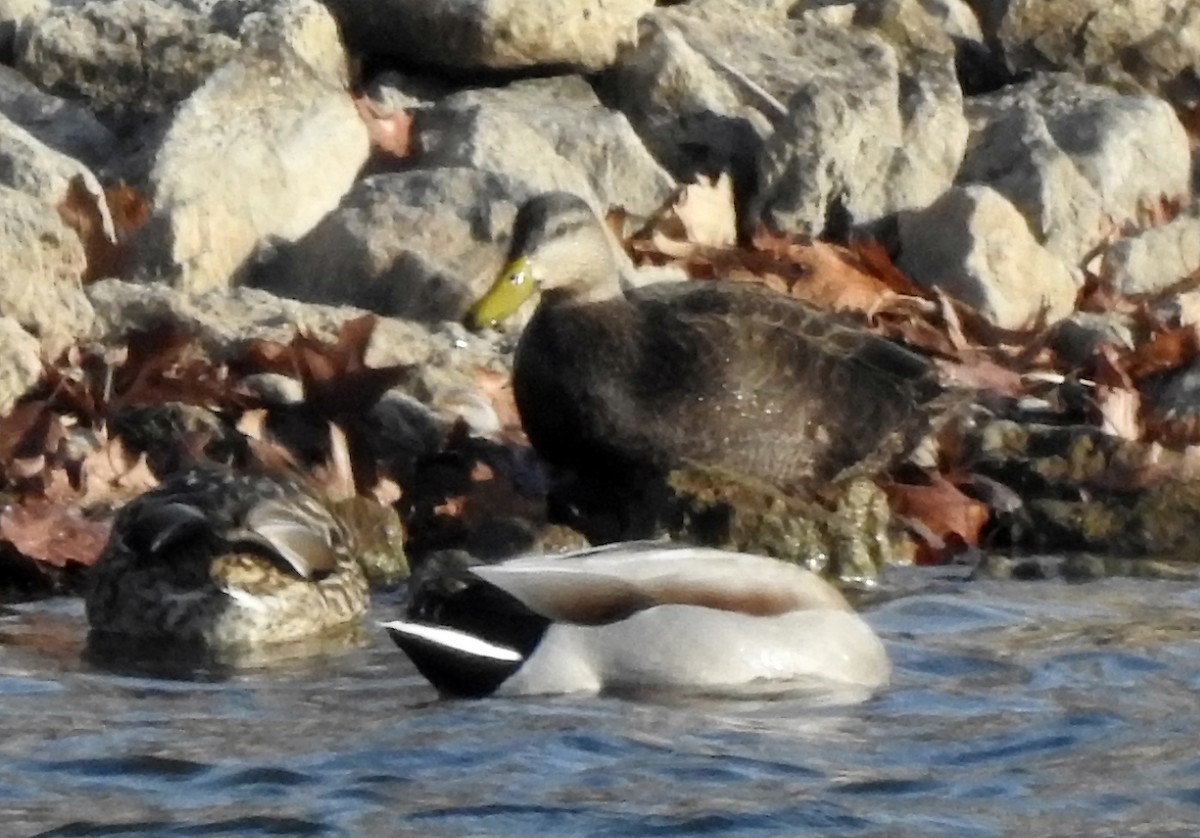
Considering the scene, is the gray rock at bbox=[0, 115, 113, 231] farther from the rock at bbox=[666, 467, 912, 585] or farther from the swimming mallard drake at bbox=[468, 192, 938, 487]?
the rock at bbox=[666, 467, 912, 585]

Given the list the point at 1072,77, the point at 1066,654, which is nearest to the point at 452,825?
the point at 1066,654

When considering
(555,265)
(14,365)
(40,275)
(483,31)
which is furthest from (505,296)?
(483,31)

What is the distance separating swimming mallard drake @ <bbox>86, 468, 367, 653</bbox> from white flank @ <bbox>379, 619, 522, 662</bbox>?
4.65ft

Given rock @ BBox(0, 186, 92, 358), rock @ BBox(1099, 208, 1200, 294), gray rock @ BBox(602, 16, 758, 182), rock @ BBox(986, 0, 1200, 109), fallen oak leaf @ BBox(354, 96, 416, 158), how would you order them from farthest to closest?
rock @ BBox(986, 0, 1200, 109), gray rock @ BBox(602, 16, 758, 182), rock @ BBox(1099, 208, 1200, 294), fallen oak leaf @ BBox(354, 96, 416, 158), rock @ BBox(0, 186, 92, 358)

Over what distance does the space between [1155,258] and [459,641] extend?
6.57 m

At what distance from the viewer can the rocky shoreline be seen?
1104 cm

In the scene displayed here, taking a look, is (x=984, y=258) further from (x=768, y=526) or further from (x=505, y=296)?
(x=768, y=526)

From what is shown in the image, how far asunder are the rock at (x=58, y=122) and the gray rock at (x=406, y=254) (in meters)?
1.04

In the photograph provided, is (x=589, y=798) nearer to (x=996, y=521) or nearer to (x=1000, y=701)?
(x=1000, y=701)

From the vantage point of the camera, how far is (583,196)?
13070mm

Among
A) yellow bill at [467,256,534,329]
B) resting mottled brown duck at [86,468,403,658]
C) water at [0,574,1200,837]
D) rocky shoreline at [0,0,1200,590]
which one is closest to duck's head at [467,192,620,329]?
yellow bill at [467,256,534,329]

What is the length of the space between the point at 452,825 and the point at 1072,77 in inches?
357

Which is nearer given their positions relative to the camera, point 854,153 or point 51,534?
point 51,534

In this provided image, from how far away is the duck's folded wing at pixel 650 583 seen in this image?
8086 mm
